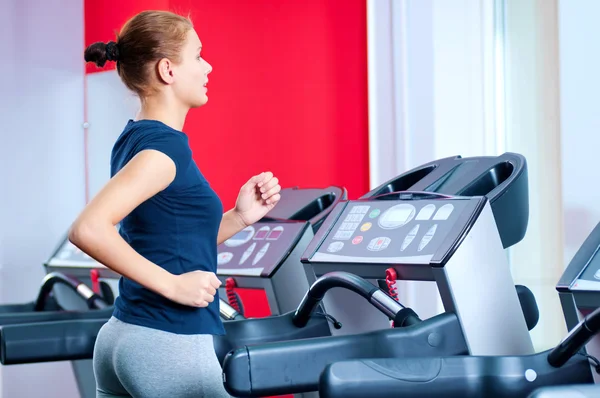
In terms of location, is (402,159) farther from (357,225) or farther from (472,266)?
(472,266)

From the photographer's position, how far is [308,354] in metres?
1.25

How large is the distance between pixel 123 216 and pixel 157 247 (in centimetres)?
10

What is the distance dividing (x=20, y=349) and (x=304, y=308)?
81 cm

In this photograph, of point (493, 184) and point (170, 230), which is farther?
point (493, 184)

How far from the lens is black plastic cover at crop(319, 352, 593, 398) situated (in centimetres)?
109

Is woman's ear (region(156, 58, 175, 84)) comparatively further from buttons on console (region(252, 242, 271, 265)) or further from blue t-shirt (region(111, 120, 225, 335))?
buttons on console (region(252, 242, 271, 265))

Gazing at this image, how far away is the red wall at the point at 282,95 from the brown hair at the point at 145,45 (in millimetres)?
1717

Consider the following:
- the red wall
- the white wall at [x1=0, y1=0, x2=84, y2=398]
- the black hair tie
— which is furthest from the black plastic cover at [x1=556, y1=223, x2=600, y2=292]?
the white wall at [x1=0, y1=0, x2=84, y2=398]

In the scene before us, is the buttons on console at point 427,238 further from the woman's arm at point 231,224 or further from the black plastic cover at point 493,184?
the woman's arm at point 231,224

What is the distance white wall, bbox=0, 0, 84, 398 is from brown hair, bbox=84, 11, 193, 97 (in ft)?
8.07

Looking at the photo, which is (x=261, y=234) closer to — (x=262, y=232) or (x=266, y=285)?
(x=262, y=232)

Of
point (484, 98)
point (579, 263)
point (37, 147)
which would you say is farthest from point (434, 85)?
point (37, 147)

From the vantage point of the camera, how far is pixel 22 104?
3.82 meters

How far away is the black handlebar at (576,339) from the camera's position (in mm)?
1130
